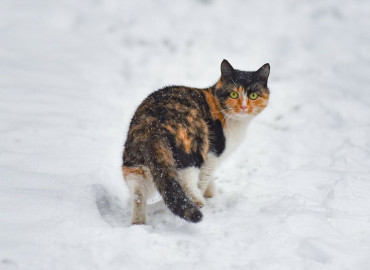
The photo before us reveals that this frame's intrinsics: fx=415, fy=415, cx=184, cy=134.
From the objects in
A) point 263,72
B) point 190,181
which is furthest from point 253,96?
point 190,181

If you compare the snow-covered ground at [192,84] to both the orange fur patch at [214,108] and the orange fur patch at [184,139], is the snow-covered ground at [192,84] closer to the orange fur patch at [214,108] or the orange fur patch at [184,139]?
the orange fur patch at [184,139]

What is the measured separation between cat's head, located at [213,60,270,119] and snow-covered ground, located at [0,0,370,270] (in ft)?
2.35

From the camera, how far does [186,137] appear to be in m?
2.87

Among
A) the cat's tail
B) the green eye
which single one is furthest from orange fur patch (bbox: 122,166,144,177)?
the green eye

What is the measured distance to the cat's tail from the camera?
2350 millimetres

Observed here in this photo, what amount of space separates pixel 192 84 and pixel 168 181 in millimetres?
4258

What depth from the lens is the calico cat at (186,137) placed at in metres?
2.59

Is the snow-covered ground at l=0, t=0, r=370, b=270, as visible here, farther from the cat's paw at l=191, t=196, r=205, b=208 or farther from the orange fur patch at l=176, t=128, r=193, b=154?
the orange fur patch at l=176, t=128, r=193, b=154

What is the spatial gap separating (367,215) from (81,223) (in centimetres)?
203

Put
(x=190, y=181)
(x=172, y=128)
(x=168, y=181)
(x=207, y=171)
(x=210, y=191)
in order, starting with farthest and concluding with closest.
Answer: (x=210, y=191), (x=207, y=171), (x=190, y=181), (x=172, y=128), (x=168, y=181)

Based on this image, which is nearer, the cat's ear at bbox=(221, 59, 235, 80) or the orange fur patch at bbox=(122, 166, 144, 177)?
the orange fur patch at bbox=(122, 166, 144, 177)

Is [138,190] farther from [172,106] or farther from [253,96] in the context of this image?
[253,96]

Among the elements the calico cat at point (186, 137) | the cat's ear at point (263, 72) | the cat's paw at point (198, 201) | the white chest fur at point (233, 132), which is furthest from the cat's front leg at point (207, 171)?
the cat's ear at point (263, 72)

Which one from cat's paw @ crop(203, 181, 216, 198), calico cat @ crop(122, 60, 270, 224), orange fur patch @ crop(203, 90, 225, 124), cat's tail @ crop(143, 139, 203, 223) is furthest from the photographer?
cat's paw @ crop(203, 181, 216, 198)
